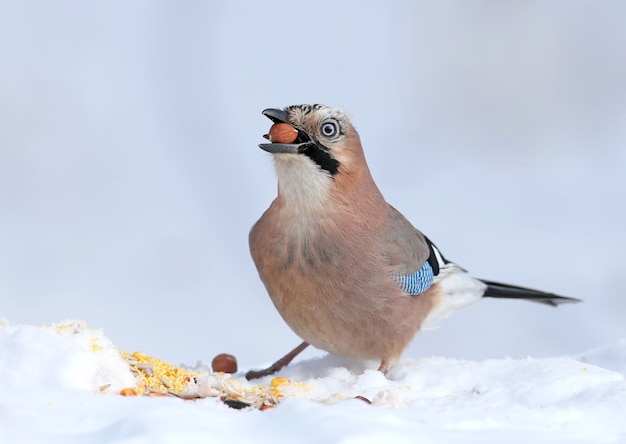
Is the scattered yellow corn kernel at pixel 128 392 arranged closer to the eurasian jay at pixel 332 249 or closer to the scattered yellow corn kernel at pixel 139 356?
the scattered yellow corn kernel at pixel 139 356

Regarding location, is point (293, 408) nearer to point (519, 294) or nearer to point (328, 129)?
point (328, 129)

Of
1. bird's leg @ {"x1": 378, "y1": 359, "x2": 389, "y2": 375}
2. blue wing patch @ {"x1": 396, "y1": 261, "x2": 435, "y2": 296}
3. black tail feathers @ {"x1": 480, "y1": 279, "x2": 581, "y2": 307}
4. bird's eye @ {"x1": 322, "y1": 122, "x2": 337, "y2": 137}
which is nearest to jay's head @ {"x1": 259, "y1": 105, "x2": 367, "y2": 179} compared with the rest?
bird's eye @ {"x1": 322, "y1": 122, "x2": 337, "y2": 137}

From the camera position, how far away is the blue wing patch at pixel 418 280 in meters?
2.87

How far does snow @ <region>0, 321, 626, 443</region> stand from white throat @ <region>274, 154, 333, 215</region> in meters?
0.52

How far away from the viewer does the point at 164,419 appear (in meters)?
1.66

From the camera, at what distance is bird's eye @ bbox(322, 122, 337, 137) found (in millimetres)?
2697

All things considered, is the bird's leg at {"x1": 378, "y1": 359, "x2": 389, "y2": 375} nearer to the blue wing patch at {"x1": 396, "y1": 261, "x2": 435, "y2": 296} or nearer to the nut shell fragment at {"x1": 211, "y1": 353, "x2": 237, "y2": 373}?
the blue wing patch at {"x1": 396, "y1": 261, "x2": 435, "y2": 296}

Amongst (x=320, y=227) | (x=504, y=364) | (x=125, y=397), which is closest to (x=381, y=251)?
(x=320, y=227)

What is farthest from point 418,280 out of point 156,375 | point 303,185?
point 156,375

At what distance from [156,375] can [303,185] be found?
685 millimetres

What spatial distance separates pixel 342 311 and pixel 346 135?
51cm

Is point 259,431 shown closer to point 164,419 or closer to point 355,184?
point 164,419

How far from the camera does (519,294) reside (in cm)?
349

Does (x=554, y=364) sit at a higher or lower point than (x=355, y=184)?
lower
